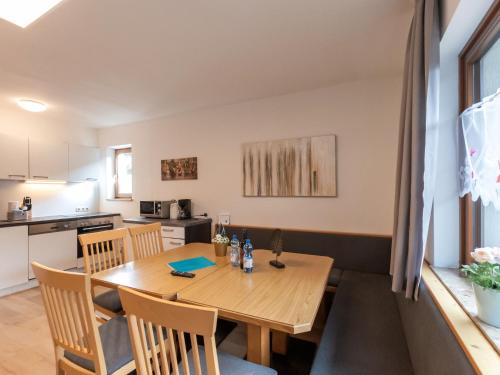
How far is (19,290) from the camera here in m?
3.04

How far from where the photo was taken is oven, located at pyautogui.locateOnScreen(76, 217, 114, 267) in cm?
362

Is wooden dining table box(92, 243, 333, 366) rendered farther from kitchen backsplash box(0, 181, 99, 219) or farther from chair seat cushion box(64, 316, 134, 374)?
kitchen backsplash box(0, 181, 99, 219)

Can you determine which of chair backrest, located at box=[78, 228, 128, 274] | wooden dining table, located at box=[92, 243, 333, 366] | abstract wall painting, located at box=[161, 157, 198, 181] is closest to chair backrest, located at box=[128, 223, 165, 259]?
chair backrest, located at box=[78, 228, 128, 274]

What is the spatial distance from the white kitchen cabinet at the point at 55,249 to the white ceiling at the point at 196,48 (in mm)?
1785

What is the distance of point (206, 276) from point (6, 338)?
6.45ft

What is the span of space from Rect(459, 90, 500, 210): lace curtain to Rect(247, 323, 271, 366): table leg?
3.87 feet

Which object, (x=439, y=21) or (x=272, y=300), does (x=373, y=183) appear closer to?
(x=439, y=21)

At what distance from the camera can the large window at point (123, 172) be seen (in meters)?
4.35

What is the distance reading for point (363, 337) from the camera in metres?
1.36

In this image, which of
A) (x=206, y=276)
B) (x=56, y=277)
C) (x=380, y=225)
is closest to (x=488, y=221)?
(x=380, y=225)

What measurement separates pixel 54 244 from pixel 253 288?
3321mm

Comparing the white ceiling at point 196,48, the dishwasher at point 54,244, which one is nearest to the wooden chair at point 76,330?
the white ceiling at point 196,48

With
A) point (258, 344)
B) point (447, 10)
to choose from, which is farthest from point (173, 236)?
point (447, 10)

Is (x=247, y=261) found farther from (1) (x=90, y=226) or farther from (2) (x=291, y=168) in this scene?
(1) (x=90, y=226)
